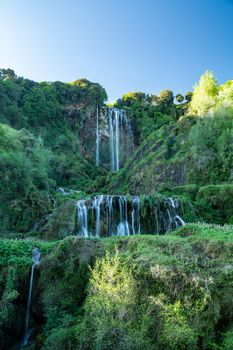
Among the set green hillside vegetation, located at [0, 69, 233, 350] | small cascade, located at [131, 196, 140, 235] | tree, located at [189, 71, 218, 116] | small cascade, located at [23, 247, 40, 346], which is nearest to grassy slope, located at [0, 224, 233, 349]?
green hillside vegetation, located at [0, 69, 233, 350]

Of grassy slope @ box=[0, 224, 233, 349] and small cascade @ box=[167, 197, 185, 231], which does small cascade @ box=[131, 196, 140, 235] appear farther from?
grassy slope @ box=[0, 224, 233, 349]

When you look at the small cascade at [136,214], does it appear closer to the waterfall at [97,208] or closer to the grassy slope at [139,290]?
the waterfall at [97,208]

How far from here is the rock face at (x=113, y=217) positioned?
23062 millimetres

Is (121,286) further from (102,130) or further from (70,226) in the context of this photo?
(102,130)

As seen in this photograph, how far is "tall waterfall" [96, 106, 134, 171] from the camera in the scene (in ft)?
166

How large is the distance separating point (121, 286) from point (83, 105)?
46518 millimetres

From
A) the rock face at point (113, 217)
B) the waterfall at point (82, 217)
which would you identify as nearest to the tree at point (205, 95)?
the rock face at point (113, 217)

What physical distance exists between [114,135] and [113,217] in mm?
29333

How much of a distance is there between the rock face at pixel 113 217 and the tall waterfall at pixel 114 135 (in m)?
25.2

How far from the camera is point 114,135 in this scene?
169ft

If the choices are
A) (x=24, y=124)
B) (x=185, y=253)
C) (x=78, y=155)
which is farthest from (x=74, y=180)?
(x=185, y=253)

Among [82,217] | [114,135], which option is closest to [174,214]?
[82,217]

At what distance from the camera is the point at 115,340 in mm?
9156

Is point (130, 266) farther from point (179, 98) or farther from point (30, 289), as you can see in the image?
point (179, 98)
